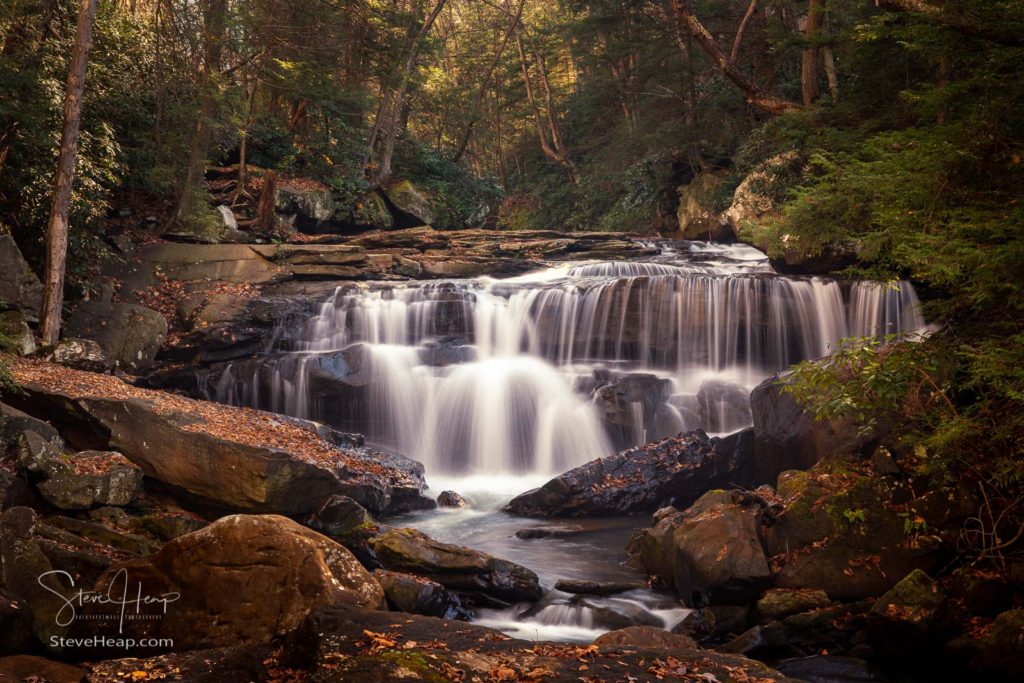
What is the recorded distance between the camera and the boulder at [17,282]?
1174cm

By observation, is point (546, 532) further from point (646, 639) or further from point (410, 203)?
point (410, 203)

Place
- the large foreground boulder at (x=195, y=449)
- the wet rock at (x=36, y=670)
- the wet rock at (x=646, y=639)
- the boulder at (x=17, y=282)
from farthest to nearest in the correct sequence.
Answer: the boulder at (x=17, y=282)
the large foreground boulder at (x=195, y=449)
the wet rock at (x=646, y=639)
the wet rock at (x=36, y=670)

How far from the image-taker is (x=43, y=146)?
1245 cm

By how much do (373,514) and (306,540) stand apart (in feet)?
15.7

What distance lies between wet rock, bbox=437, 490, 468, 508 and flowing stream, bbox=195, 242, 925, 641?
0.68 ft

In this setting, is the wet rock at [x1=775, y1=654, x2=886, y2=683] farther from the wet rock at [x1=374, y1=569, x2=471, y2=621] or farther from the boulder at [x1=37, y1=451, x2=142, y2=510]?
the boulder at [x1=37, y1=451, x2=142, y2=510]

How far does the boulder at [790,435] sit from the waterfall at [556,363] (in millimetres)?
2212

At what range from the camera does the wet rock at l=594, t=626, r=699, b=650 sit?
6289mm

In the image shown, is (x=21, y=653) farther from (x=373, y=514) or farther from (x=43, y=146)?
(x=43, y=146)

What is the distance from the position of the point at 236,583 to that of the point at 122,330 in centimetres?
996

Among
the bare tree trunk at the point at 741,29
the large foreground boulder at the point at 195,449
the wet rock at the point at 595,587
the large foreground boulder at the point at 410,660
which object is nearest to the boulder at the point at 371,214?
the bare tree trunk at the point at 741,29

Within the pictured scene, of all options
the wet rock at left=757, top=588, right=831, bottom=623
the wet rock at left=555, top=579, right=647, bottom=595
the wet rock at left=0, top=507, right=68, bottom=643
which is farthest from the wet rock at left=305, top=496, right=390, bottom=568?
the wet rock at left=757, top=588, right=831, bottom=623

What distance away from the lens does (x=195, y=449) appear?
359 inches
